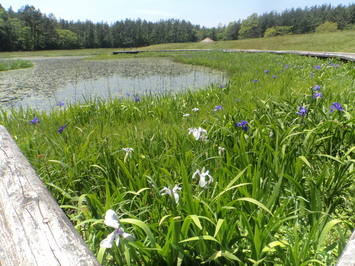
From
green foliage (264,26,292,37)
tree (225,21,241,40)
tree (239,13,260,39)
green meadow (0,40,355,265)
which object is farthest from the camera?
tree (225,21,241,40)

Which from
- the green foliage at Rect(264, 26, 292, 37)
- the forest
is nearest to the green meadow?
the forest

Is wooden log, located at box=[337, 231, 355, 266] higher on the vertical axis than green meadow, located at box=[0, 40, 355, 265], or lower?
higher

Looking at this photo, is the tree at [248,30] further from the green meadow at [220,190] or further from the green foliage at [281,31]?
the green meadow at [220,190]

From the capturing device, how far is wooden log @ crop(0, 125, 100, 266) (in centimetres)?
91

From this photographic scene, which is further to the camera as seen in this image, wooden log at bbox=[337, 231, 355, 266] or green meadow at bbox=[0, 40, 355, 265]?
green meadow at bbox=[0, 40, 355, 265]

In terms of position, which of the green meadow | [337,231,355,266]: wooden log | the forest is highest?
the forest

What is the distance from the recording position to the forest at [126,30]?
189 ft

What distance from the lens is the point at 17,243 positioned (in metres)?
1.05

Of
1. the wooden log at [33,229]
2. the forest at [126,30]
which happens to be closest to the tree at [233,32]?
the forest at [126,30]

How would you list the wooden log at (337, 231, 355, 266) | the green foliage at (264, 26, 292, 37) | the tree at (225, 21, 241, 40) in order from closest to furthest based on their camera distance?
the wooden log at (337, 231, 355, 266)
the green foliage at (264, 26, 292, 37)
the tree at (225, 21, 241, 40)

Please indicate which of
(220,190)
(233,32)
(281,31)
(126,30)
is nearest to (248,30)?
(233,32)

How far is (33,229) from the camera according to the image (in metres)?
1.07

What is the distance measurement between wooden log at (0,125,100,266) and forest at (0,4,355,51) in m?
64.6

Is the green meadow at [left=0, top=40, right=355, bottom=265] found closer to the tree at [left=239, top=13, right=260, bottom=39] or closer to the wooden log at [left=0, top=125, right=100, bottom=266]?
the wooden log at [left=0, top=125, right=100, bottom=266]
